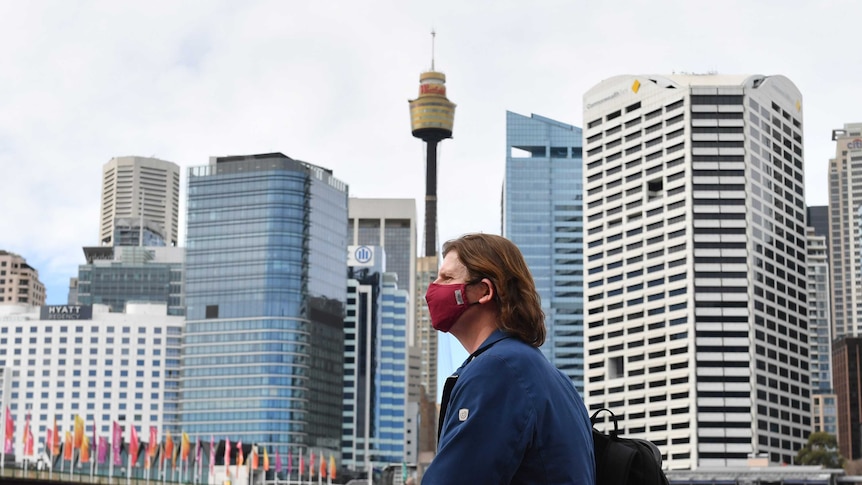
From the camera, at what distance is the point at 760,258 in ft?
648

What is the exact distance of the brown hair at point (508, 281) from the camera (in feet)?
16.2

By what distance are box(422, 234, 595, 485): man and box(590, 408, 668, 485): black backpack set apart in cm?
13

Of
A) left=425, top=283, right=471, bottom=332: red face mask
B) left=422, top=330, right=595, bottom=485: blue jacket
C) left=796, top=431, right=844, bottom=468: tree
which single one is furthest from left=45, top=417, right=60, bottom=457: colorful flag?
left=422, top=330, right=595, bottom=485: blue jacket

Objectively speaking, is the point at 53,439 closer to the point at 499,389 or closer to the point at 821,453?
the point at 821,453

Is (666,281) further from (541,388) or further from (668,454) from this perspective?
(541,388)

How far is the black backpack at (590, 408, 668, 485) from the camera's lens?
4.96 metres

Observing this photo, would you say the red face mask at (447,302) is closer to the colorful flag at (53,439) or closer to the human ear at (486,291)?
the human ear at (486,291)

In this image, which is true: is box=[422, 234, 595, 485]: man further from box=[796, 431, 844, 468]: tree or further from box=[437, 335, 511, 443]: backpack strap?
box=[796, 431, 844, 468]: tree

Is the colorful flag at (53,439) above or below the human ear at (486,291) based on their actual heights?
below

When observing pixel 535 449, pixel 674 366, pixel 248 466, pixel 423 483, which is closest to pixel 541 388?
pixel 535 449

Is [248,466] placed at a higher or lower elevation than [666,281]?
lower

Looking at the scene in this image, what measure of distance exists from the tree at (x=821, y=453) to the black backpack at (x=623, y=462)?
543 feet

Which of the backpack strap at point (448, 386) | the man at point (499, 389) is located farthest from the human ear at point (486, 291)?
the backpack strap at point (448, 386)

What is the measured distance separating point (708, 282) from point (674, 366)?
13.3 metres
